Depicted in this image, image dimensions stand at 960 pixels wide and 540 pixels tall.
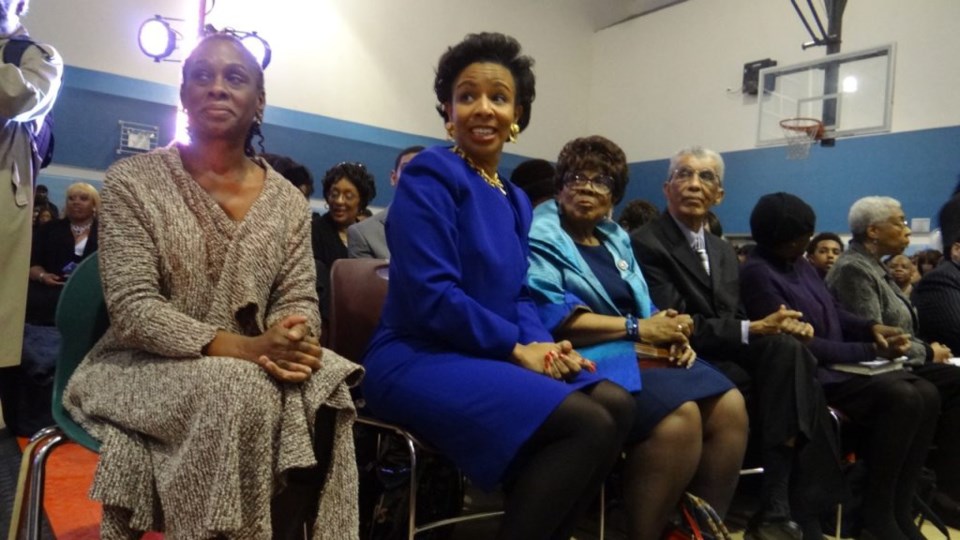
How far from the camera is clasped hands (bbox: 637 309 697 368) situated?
78.4 inches

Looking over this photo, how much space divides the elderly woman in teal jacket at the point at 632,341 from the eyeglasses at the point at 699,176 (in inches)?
15.6

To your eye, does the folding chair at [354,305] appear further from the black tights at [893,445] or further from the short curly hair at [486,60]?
the black tights at [893,445]

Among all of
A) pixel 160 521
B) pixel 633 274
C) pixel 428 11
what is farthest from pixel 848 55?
pixel 160 521

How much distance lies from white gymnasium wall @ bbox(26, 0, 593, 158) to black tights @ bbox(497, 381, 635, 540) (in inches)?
242

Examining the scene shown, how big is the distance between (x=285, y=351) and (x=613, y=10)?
9.89 meters

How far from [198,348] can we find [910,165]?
7379 mm

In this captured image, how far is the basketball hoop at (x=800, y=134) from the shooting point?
7344 millimetres

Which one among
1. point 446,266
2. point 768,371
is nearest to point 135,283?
point 446,266

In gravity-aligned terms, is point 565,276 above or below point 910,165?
below

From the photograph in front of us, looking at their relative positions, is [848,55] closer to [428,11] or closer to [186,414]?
[428,11]

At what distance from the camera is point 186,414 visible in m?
1.22

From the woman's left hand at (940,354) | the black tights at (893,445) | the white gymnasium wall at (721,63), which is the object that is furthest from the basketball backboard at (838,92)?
the black tights at (893,445)

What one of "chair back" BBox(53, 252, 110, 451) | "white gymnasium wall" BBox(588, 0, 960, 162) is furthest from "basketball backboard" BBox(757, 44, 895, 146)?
"chair back" BBox(53, 252, 110, 451)

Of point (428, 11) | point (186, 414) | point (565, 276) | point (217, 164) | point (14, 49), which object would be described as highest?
point (428, 11)
